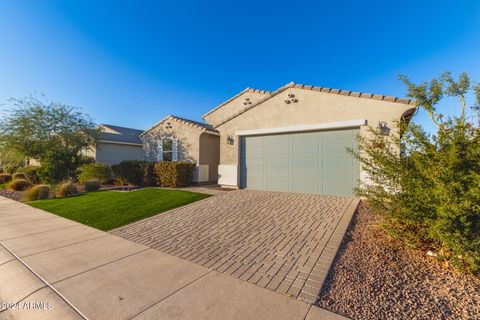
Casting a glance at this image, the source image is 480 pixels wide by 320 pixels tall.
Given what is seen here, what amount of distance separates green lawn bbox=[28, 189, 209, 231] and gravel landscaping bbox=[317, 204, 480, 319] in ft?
18.4

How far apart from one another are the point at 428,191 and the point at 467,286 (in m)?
1.35

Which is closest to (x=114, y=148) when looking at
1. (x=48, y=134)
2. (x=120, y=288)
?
(x=48, y=134)

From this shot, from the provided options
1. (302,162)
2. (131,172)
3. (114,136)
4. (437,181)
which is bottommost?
(131,172)

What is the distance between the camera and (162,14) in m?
12.3

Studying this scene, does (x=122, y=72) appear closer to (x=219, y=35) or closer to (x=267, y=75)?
(x=219, y=35)

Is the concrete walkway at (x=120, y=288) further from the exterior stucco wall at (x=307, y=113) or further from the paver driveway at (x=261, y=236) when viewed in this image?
the exterior stucco wall at (x=307, y=113)

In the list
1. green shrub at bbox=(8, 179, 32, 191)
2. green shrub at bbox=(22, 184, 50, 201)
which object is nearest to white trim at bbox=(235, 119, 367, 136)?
green shrub at bbox=(22, 184, 50, 201)

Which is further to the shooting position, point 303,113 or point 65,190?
point 65,190

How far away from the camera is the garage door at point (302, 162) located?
8492 millimetres

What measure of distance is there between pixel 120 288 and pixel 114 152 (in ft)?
61.1

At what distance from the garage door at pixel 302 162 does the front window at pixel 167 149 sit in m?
6.45

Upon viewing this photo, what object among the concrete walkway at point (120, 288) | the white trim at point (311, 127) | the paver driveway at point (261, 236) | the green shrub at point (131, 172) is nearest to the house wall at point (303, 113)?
the white trim at point (311, 127)

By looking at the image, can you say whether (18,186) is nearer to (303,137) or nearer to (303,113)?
(303,137)

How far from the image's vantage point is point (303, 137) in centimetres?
945
